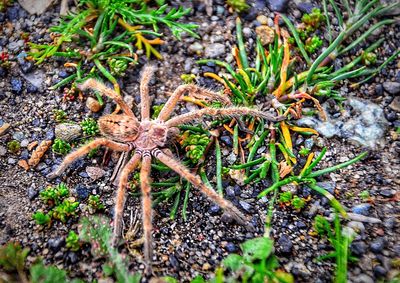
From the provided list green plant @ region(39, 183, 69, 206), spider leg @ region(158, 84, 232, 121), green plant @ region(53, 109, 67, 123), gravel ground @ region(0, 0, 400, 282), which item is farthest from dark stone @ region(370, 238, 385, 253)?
green plant @ region(53, 109, 67, 123)

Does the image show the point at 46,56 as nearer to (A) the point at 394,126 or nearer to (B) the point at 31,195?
(B) the point at 31,195

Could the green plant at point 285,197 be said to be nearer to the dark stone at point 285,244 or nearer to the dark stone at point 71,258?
the dark stone at point 285,244

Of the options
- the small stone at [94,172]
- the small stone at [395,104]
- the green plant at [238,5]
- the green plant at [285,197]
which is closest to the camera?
the green plant at [285,197]

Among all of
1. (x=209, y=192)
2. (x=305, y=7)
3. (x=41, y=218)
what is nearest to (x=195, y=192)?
(x=209, y=192)

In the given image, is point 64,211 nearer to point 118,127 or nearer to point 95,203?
point 95,203

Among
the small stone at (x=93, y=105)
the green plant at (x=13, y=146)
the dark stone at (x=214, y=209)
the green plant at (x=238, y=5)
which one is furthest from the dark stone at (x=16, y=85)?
the green plant at (x=238, y=5)

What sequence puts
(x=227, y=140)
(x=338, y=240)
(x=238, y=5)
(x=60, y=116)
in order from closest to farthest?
(x=338, y=240) → (x=227, y=140) → (x=60, y=116) → (x=238, y=5)

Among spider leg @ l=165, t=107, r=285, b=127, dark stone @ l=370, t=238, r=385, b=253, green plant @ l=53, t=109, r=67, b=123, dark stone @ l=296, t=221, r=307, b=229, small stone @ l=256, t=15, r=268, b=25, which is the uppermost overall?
small stone @ l=256, t=15, r=268, b=25

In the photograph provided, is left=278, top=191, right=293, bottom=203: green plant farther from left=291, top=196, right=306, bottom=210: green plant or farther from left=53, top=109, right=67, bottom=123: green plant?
left=53, top=109, right=67, bottom=123: green plant
